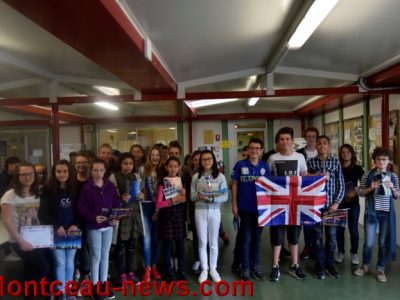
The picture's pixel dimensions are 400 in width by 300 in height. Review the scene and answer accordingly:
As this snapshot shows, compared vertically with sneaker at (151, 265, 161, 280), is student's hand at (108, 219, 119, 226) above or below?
above

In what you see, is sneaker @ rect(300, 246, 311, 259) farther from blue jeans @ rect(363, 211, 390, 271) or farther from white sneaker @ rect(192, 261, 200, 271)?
white sneaker @ rect(192, 261, 200, 271)

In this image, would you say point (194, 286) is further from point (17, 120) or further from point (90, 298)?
point (17, 120)

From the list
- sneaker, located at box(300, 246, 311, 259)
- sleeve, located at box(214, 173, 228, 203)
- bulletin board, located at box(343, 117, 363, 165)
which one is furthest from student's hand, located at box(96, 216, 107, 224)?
bulletin board, located at box(343, 117, 363, 165)

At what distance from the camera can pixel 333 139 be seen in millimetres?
7121

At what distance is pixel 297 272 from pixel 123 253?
5.87 feet

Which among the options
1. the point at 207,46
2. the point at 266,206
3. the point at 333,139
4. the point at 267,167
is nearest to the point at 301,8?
the point at 207,46

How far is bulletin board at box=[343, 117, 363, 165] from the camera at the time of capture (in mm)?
5750

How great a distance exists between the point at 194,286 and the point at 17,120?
24.5 ft

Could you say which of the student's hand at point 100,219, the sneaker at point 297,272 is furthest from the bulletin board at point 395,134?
the student's hand at point 100,219

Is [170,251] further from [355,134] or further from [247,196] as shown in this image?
[355,134]

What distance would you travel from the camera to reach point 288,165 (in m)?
3.15

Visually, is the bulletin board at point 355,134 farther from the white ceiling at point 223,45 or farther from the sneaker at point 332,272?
the sneaker at point 332,272

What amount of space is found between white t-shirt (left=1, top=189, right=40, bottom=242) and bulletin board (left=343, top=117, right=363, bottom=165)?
5.38 meters

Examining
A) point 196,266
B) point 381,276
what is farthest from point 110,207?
point 381,276
